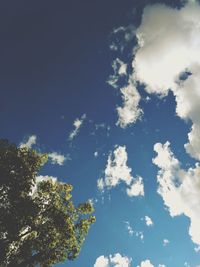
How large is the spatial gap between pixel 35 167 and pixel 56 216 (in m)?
5.64

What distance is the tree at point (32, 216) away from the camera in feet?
123

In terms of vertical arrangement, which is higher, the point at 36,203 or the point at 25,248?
the point at 36,203

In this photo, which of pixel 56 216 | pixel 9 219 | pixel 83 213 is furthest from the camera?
pixel 83 213

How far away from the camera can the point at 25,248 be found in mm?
38750

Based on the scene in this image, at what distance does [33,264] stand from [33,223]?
441cm

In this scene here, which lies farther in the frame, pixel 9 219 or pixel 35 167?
pixel 35 167

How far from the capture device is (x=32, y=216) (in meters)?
38.0

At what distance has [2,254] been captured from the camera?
37469 millimetres

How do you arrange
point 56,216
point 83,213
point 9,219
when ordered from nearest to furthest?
point 9,219 → point 56,216 → point 83,213

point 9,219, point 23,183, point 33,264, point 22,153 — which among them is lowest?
point 33,264

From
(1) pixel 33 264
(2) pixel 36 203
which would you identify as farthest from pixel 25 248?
(2) pixel 36 203

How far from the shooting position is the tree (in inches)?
1481

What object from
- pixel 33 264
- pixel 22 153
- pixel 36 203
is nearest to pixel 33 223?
pixel 36 203

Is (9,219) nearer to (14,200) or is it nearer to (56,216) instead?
(14,200)
